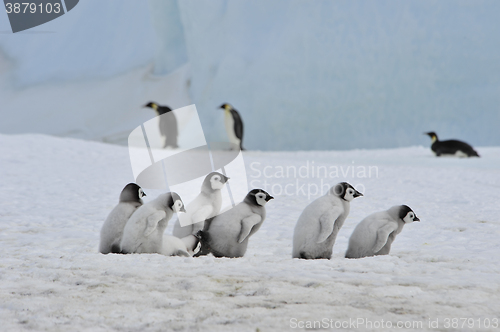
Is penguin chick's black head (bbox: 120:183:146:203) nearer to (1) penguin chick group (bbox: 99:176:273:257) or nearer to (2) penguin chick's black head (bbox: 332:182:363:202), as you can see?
(1) penguin chick group (bbox: 99:176:273:257)

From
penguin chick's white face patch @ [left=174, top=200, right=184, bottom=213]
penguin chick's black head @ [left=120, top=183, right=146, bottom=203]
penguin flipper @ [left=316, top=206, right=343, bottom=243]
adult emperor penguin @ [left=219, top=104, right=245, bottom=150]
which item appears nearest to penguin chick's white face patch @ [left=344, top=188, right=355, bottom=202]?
penguin flipper @ [left=316, top=206, right=343, bottom=243]

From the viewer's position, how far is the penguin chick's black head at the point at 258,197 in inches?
91.6

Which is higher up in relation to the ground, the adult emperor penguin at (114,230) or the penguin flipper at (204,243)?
the adult emperor penguin at (114,230)

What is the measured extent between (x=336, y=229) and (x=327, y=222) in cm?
10

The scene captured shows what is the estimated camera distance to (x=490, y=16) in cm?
983

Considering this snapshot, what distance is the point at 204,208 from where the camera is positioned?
96.7 inches

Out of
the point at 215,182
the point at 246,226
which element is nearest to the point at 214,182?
the point at 215,182

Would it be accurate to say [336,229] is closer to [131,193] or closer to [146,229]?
[146,229]

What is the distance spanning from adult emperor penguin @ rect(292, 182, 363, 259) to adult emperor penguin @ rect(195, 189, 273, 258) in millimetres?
213

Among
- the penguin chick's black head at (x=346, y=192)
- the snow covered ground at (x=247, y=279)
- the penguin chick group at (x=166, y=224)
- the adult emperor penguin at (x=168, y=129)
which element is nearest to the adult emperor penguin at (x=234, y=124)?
the adult emperor penguin at (x=168, y=129)

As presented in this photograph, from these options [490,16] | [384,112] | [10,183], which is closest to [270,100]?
[384,112]

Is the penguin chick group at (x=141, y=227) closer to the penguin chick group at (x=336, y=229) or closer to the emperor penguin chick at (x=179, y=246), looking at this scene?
the emperor penguin chick at (x=179, y=246)

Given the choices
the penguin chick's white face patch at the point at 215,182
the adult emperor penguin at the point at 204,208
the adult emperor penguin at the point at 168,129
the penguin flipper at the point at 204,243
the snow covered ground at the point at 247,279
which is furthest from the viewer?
the adult emperor penguin at the point at 168,129

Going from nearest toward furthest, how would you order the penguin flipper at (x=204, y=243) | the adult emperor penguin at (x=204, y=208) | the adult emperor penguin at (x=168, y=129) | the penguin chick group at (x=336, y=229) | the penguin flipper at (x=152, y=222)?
the penguin flipper at (x=152, y=222)
the penguin chick group at (x=336, y=229)
the penguin flipper at (x=204, y=243)
the adult emperor penguin at (x=204, y=208)
the adult emperor penguin at (x=168, y=129)
